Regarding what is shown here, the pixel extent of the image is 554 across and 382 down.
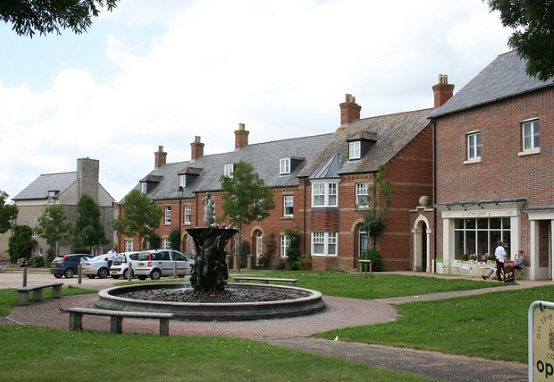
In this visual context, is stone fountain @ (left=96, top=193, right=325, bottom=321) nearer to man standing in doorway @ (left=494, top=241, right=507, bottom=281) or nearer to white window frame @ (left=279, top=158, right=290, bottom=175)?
man standing in doorway @ (left=494, top=241, right=507, bottom=281)

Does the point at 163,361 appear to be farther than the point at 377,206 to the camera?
No

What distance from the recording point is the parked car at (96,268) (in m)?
34.5

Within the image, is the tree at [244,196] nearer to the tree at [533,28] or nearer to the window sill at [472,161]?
the window sill at [472,161]

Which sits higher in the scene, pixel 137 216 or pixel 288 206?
pixel 288 206

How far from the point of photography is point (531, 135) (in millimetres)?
26766

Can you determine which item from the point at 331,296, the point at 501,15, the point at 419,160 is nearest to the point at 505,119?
the point at 419,160

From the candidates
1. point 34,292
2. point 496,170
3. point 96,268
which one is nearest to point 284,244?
point 96,268

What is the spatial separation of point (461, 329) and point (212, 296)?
765 cm

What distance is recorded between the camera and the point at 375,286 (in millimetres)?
23812

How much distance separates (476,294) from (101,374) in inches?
598

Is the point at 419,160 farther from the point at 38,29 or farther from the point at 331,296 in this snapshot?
the point at 38,29

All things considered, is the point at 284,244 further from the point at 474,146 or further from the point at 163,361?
the point at 163,361

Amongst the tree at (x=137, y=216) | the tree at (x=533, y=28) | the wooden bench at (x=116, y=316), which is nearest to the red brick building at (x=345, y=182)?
the tree at (x=137, y=216)

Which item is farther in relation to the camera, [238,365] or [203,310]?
[203,310]
